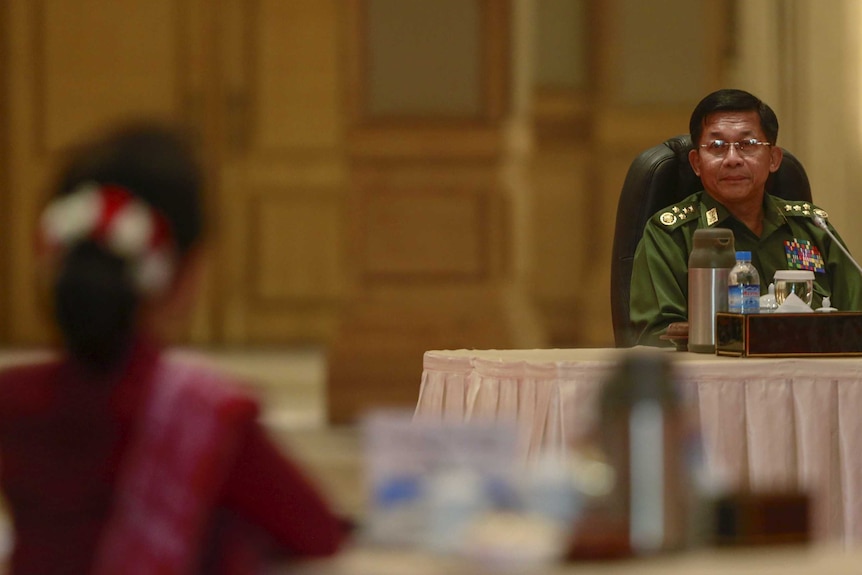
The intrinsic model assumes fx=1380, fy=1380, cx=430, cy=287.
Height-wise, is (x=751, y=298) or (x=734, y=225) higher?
(x=734, y=225)

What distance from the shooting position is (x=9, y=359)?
7992 mm

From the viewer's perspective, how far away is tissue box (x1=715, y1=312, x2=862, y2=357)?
2.71 m

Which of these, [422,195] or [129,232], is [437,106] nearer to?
[422,195]

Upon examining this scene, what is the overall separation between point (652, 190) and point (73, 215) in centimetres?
246

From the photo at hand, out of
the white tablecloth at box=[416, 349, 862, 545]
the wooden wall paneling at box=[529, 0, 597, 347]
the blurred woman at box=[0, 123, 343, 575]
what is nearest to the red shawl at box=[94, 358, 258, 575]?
the blurred woman at box=[0, 123, 343, 575]

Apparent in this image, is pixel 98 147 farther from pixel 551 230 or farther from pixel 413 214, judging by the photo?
pixel 551 230

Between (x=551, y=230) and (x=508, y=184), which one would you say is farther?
(x=551, y=230)

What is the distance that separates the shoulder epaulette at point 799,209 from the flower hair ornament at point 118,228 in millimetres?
2333

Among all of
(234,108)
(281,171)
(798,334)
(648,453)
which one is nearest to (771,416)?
(798,334)

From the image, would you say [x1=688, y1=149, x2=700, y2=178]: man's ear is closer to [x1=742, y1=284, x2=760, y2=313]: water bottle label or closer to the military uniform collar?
the military uniform collar

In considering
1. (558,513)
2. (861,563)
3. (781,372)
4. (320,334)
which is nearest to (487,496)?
(558,513)

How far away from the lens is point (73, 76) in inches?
346

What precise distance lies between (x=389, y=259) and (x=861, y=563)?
4.93m

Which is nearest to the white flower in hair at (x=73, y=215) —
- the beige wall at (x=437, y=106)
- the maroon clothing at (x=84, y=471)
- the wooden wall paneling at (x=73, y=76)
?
the maroon clothing at (x=84, y=471)
